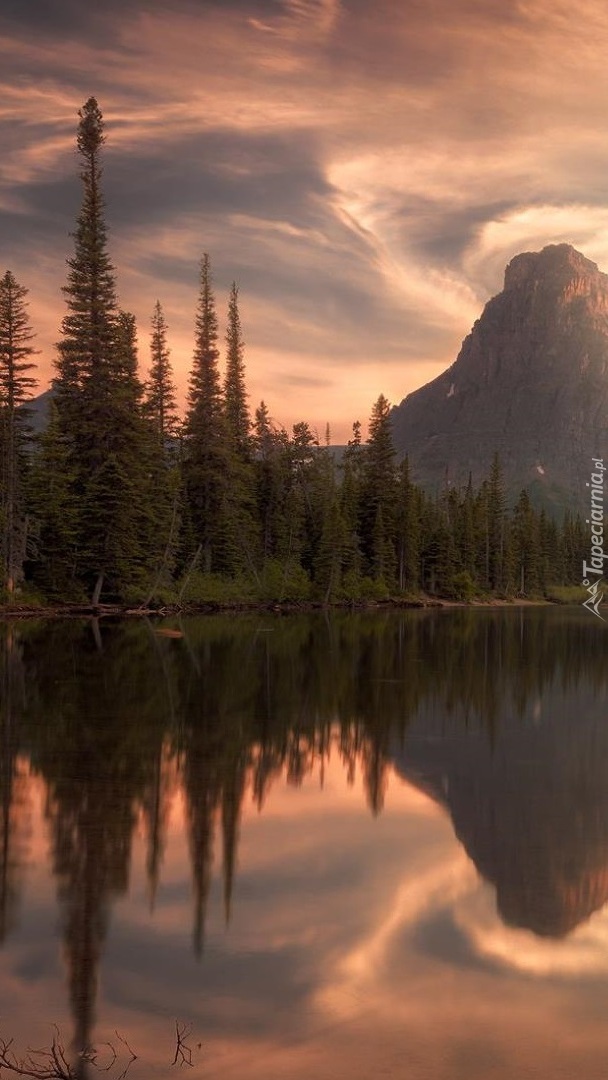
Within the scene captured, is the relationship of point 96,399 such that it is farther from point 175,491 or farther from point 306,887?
point 306,887

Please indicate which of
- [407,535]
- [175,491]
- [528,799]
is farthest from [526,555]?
[528,799]

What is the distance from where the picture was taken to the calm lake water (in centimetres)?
709

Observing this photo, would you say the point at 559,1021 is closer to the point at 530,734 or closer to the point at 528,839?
the point at 528,839

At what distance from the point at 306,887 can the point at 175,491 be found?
6121cm

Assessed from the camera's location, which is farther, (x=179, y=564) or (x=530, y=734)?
(x=179, y=564)

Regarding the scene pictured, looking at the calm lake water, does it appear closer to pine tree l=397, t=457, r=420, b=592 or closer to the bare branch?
the bare branch

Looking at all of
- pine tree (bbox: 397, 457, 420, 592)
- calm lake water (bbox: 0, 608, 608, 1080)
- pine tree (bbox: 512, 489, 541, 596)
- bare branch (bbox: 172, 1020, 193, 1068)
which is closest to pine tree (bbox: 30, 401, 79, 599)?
calm lake water (bbox: 0, 608, 608, 1080)

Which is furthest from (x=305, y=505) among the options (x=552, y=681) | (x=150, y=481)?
(x=552, y=681)

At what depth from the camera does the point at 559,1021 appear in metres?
7.44

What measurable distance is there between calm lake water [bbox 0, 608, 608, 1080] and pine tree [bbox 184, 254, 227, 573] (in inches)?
2281

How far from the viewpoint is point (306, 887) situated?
10.4 meters

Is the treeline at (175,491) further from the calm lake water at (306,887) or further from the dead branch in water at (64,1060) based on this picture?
the dead branch in water at (64,1060)

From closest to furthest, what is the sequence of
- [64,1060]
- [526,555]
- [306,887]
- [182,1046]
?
[64,1060], [182,1046], [306,887], [526,555]

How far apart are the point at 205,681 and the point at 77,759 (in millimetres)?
11852
